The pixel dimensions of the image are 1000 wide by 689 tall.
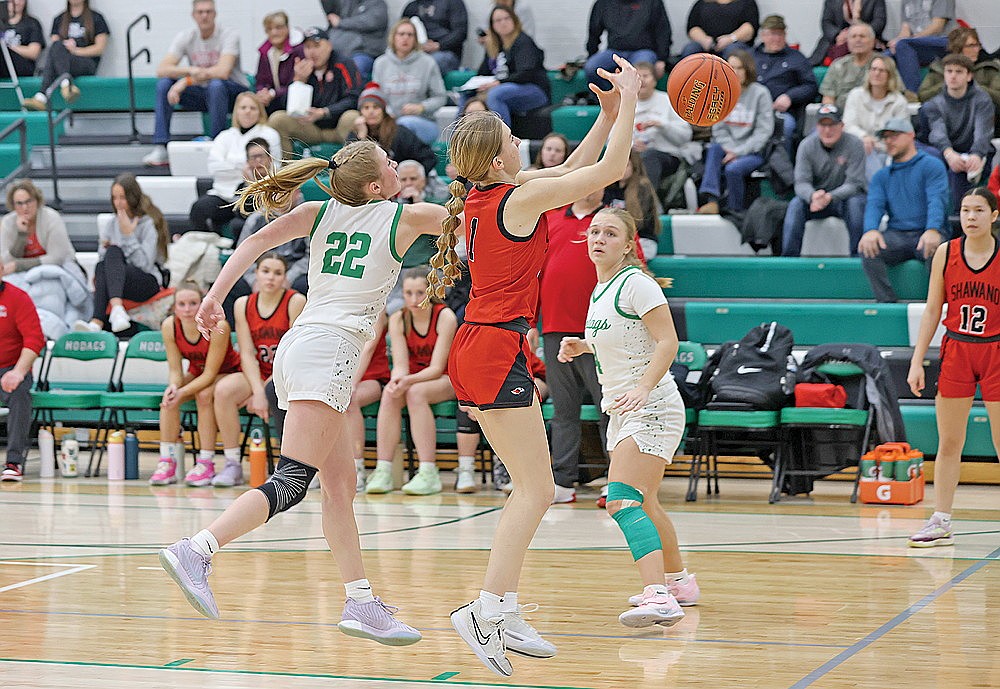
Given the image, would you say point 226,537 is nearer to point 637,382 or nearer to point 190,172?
point 637,382

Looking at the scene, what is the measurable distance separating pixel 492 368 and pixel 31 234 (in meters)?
8.33

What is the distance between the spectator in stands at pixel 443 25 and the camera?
43.3 feet

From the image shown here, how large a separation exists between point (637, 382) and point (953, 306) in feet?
8.17

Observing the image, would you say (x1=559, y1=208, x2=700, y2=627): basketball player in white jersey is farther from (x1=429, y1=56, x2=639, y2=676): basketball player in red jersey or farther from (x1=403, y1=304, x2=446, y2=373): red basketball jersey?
(x1=403, y1=304, x2=446, y2=373): red basketball jersey

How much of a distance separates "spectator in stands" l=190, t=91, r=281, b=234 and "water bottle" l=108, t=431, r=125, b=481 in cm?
253

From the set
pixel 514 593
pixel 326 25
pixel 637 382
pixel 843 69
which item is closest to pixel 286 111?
pixel 326 25

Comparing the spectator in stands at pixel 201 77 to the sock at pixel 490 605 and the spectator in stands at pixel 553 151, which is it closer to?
the spectator in stands at pixel 553 151

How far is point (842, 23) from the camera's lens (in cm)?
1220

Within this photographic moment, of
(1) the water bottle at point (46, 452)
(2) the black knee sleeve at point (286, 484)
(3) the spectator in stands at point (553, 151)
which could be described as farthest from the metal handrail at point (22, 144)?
(2) the black knee sleeve at point (286, 484)

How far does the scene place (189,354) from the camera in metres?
9.70

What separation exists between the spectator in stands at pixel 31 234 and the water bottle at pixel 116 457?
2347 millimetres

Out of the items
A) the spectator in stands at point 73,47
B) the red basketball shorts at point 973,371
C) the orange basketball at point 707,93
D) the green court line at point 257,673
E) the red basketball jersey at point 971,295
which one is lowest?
the green court line at point 257,673

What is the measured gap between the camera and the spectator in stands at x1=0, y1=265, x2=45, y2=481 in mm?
9789

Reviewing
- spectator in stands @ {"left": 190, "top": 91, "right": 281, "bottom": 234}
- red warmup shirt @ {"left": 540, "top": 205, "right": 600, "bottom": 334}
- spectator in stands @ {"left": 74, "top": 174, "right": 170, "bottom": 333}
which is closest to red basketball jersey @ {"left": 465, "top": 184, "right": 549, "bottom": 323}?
red warmup shirt @ {"left": 540, "top": 205, "right": 600, "bottom": 334}
